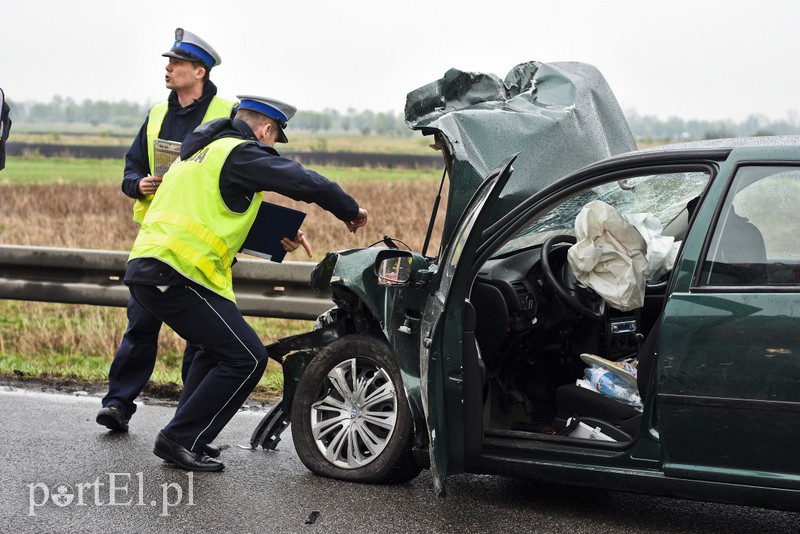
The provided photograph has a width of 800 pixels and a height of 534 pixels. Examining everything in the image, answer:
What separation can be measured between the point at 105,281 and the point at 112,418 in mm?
1873

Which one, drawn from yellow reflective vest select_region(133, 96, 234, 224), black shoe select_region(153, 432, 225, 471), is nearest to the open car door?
black shoe select_region(153, 432, 225, 471)

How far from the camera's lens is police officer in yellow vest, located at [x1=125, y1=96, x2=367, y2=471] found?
518 centimetres

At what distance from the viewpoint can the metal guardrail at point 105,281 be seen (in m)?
7.10

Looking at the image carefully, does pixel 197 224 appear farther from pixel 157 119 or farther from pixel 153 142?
pixel 157 119

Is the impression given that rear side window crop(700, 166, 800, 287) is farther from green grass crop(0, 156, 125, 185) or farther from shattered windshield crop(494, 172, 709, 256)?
green grass crop(0, 156, 125, 185)

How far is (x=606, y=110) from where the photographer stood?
5.89 meters

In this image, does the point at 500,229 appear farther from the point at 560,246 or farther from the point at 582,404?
the point at 582,404

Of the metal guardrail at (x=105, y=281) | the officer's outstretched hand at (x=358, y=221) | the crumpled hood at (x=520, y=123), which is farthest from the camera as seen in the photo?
the metal guardrail at (x=105, y=281)

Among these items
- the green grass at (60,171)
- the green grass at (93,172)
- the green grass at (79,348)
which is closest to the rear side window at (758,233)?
the green grass at (79,348)

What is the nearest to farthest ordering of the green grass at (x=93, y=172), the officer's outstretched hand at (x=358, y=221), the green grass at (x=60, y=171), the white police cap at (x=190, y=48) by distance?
the officer's outstretched hand at (x=358, y=221)
the white police cap at (x=190, y=48)
the green grass at (x=60, y=171)
the green grass at (x=93, y=172)

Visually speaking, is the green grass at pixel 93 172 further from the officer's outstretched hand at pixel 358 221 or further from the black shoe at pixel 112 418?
the officer's outstretched hand at pixel 358 221

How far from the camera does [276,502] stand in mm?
4711

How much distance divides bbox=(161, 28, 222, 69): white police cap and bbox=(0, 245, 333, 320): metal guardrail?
142 cm

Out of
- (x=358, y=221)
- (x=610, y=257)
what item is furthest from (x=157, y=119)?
(x=610, y=257)
